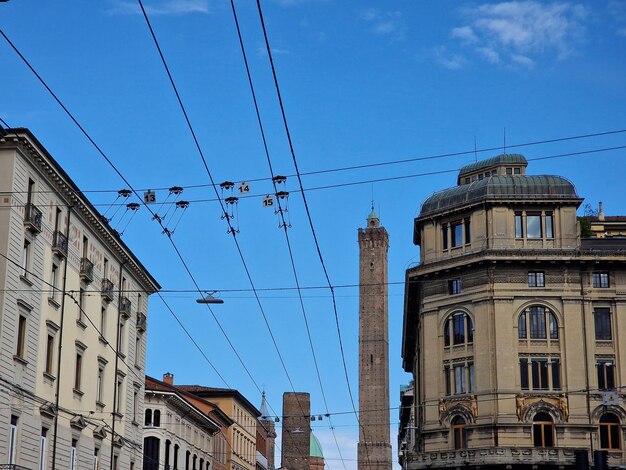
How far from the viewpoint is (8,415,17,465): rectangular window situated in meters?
33.2

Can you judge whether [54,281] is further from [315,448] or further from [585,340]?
[315,448]

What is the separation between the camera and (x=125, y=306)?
46.4 metres

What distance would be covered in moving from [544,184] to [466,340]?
924cm

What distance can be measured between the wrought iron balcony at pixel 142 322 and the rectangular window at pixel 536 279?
20084 mm

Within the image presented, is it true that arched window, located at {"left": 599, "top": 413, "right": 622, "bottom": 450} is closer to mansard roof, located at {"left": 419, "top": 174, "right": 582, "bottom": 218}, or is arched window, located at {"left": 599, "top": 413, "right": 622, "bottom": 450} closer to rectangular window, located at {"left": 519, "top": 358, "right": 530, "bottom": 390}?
rectangular window, located at {"left": 519, "top": 358, "right": 530, "bottom": 390}

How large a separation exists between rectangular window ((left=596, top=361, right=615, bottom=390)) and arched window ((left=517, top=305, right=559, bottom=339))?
265cm

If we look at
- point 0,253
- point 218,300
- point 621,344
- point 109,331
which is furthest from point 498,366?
point 0,253

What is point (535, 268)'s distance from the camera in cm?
5700

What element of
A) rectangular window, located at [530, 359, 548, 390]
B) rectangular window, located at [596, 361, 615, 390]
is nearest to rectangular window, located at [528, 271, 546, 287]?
rectangular window, located at [530, 359, 548, 390]

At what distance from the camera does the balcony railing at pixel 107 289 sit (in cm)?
4288

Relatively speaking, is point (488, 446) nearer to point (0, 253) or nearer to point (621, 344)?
point (621, 344)

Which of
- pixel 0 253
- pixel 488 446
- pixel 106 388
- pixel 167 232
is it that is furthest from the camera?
pixel 488 446

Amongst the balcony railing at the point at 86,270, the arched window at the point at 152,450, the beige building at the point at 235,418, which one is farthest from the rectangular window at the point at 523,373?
the beige building at the point at 235,418

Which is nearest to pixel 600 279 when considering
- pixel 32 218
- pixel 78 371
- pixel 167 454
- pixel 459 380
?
pixel 459 380
